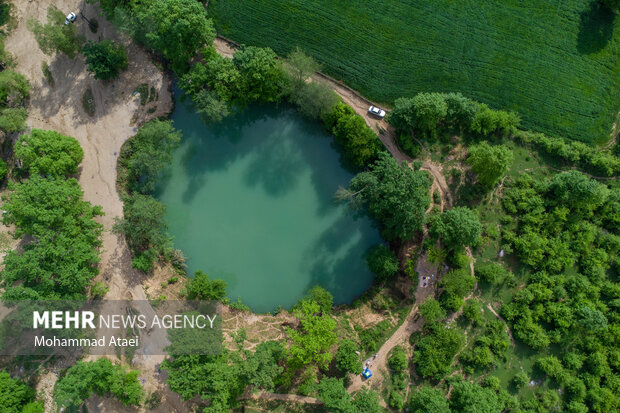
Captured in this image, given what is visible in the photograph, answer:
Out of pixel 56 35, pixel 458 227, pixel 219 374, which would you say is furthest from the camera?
pixel 56 35

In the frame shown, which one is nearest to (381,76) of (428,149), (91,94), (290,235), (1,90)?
(428,149)

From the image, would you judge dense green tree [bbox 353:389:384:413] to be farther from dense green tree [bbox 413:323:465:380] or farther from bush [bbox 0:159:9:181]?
bush [bbox 0:159:9:181]

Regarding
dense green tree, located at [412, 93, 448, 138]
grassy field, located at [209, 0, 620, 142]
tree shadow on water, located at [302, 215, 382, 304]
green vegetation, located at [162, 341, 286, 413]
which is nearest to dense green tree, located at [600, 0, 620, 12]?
grassy field, located at [209, 0, 620, 142]

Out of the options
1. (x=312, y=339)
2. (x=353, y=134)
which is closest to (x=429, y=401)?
(x=312, y=339)

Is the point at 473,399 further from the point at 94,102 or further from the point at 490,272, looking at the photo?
the point at 94,102

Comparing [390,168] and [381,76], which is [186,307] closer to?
[390,168]

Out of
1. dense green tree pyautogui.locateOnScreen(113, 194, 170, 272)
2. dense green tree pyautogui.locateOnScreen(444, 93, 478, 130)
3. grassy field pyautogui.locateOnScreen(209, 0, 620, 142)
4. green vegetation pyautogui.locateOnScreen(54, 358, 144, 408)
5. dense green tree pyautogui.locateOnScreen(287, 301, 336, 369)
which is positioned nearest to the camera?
green vegetation pyautogui.locateOnScreen(54, 358, 144, 408)
